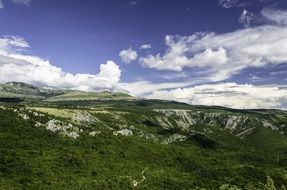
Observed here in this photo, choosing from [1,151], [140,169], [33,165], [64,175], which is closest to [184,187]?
[140,169]

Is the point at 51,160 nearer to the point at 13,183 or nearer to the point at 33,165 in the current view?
the point at 33,165

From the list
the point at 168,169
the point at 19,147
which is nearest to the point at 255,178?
the point at 168,169

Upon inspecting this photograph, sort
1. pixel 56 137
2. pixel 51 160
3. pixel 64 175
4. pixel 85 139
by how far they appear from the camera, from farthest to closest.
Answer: pixel 85 139 → pixel 56 137 → pixel 51 160 → pixel 64 175

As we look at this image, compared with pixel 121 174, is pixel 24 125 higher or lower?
higher

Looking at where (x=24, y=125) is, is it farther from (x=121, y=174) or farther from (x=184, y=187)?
(x=184, y=187)

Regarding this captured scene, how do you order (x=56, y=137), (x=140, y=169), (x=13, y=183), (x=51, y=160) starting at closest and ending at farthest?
1. (x=13, y=183)
2. (x=51, y=160)
3. (x=140, y=169)
4. (x=56, y=137)

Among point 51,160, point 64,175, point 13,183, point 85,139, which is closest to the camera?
point 13,183

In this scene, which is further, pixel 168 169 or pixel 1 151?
pixel 168 169

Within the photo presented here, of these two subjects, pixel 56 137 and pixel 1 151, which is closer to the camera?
pixel 1 151

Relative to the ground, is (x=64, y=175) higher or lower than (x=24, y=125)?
lower
